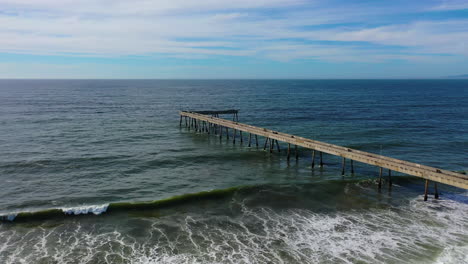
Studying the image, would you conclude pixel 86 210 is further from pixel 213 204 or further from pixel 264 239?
pixel 264 239

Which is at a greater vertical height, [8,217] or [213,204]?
[8,217]

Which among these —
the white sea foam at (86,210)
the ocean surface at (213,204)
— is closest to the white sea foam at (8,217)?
the ocean surface at (213,204)

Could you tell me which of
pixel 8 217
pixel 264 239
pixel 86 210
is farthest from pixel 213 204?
pixel 8 217

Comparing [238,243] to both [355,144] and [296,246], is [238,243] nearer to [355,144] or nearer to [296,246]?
[296,246]

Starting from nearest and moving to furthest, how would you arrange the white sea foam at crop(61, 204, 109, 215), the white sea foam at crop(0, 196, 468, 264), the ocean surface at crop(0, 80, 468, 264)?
the white sea foam at crop(0, 196, 468, 264)
the ocean surface at crop(0, 80, 468, 264)
the white sea foam at crop(61, 204, 109, 215)

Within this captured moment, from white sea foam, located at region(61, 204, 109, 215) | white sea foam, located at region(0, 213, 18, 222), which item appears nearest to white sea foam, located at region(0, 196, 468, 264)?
white sea foam, located at region(61, 204, 109, 215)

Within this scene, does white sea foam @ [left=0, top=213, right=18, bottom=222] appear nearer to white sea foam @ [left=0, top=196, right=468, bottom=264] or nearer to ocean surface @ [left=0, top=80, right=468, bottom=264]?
ocean surface @ [left=0, top=80, right=468, bottom=264]

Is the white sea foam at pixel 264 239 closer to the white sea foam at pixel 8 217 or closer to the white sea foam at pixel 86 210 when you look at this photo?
the white sea foam at pixel 86 210

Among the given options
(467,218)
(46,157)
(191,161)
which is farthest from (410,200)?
(46,157)
